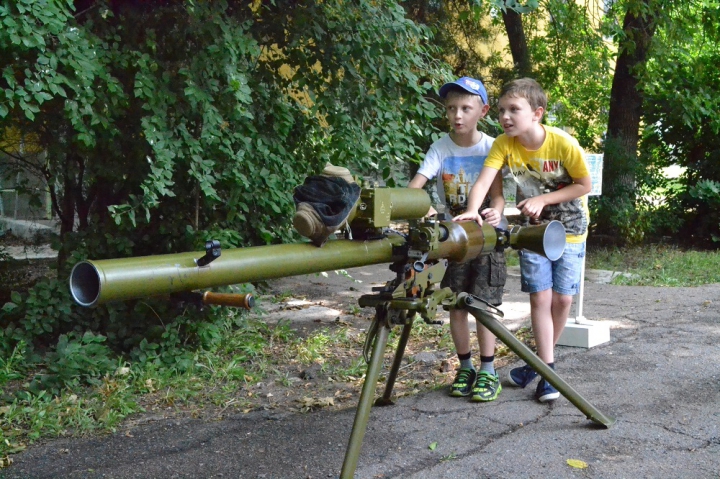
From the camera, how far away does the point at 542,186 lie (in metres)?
3.97

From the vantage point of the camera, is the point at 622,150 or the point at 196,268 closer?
the point at 196,268

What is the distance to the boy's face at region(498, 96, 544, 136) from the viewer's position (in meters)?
3.81

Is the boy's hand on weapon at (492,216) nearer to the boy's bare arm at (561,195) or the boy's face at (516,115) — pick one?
the boy's bare arm at (561,195)

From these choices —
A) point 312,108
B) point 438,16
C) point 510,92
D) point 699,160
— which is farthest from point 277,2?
point 699,160

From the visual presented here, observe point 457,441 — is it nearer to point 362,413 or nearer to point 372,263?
point 362,413

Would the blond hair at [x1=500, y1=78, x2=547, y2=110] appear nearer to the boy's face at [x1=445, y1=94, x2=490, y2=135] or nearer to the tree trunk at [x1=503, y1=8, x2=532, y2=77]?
the boy's face at [x1=445, y1=94, x2=490, y2=135]

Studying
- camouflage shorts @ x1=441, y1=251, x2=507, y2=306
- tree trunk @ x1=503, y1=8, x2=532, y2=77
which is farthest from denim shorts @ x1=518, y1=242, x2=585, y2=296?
tree trunk @ x1=503, y1=8, x2=532, y2=77

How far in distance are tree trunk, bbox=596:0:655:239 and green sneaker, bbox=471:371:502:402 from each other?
284 inches

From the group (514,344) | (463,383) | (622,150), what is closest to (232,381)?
(463,383)

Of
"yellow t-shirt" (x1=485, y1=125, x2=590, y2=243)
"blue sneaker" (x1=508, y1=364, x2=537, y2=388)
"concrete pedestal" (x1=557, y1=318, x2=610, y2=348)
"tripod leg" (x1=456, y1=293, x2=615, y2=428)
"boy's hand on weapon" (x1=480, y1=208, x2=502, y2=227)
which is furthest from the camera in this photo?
"concrete pedestal" (x1=557, y1=318, x2=610, y2=348)

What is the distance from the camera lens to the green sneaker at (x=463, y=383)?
4.11m

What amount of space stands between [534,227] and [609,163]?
817 centimetres

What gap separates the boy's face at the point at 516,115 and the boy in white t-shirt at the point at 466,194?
16 cm

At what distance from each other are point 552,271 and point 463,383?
→ 749 mm
